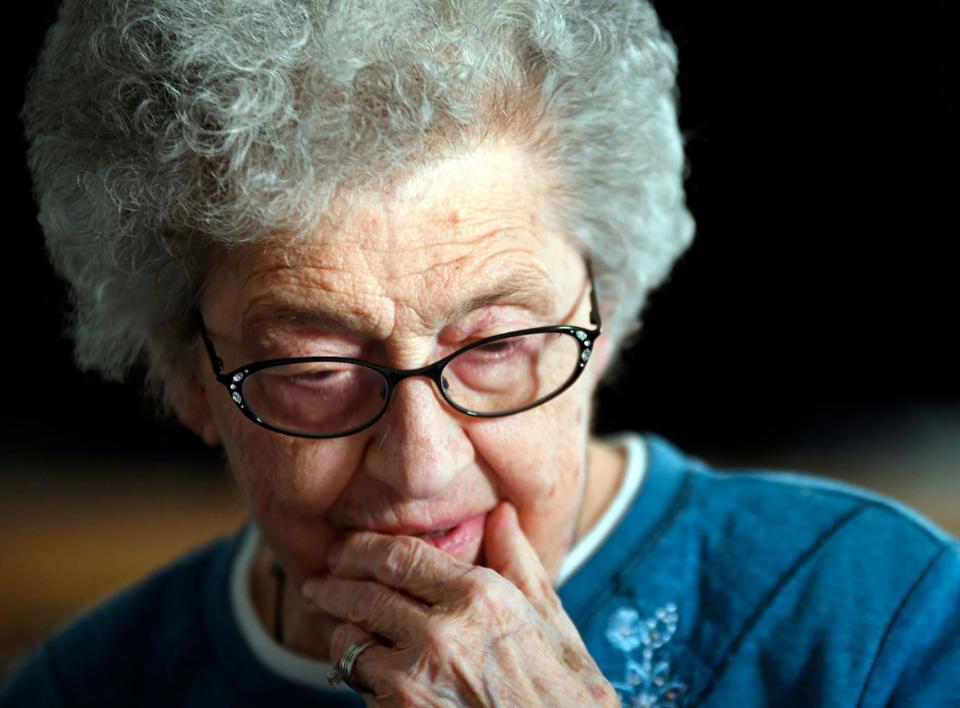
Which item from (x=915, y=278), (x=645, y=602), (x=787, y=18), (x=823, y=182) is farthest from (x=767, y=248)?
(x=645, y=602)

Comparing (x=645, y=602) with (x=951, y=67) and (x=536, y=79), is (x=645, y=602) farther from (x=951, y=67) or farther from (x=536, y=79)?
(x=951, y=67)

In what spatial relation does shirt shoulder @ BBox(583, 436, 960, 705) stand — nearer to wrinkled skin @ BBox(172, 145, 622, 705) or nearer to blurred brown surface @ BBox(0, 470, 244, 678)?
wrinkled skin @ BBox(172, 145, 622, 705)

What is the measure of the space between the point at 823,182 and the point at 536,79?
2116mm

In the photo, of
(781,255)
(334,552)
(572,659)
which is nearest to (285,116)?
(334,552)

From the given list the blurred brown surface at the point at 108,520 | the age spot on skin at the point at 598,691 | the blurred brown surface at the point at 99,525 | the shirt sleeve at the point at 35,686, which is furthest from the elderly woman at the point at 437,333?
the blurred brown surface at the point at 99,525

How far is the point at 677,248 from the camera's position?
167 cm

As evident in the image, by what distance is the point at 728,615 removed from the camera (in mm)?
1383

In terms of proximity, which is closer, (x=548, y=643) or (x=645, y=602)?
(x=548, y=643)

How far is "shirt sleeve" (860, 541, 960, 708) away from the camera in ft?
3.96

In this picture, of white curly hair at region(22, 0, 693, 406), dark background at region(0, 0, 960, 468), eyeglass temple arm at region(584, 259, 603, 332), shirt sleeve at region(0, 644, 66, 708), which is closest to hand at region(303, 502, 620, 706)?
eyeglass temple arm at region(584, 259, 603, 332)

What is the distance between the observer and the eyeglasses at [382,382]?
122cm

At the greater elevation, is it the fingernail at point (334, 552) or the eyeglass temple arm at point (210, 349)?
the eyeglass temple arm at point (210, 349)

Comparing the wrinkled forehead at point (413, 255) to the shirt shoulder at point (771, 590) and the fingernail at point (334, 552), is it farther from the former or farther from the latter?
the shirt shoulder at point (771, 590)

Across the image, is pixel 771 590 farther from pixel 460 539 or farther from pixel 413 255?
pixel 413 255
